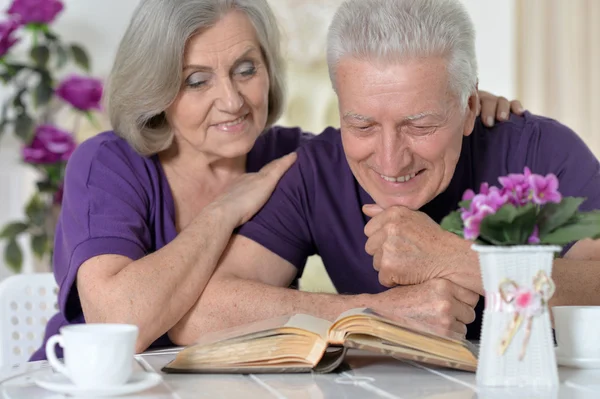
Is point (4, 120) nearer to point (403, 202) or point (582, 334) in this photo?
point (403, 202)

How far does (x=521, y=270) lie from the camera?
1.09 m

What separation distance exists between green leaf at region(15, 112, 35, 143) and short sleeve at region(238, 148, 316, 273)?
77.7 inches

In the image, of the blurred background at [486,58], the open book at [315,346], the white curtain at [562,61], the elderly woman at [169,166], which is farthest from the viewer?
the white curtain at [562,61]

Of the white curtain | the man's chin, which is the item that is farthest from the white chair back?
the white curtain

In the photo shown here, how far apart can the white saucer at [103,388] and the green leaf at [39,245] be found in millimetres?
2504

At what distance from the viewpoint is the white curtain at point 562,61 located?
429 centimetres

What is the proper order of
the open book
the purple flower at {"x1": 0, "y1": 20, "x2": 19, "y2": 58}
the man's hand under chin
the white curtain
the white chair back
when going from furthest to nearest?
the white curtain → the purple flower at {"x1": 0, "y1": 20, "x2": 19, "y2": 58} → the white chair back → the man's hand under chin → the open book

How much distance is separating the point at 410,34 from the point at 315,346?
628mm

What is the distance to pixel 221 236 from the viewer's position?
5.90ft

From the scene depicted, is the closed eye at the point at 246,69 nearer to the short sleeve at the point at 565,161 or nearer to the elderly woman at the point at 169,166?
the elderly woman at the point at 169,166

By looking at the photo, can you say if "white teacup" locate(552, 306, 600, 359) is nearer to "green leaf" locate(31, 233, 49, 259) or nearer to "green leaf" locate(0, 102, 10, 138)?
"green leaf" locate(31, 233, 49, 259)

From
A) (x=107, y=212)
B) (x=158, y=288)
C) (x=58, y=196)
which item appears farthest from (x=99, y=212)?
(x=58, y=196)

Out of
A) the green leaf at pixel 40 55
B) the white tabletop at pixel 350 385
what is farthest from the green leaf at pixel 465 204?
the green leaf at pixel 40 55

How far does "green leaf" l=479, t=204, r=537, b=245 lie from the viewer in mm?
1068
